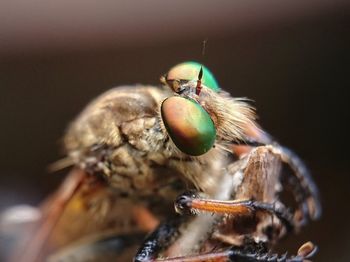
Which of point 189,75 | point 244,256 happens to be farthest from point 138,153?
point 244,256

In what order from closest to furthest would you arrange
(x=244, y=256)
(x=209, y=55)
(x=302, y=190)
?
1. (x=244, y=256)
2. (x=302, y=190)
3. (x=209, y=55)

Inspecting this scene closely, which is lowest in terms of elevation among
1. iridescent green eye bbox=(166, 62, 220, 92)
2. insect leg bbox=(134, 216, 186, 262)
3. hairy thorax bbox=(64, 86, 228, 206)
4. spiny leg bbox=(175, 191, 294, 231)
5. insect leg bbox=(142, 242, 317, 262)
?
insect leg bbox=(134, 216, 186, 262)

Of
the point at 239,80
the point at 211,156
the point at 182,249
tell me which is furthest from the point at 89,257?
the point at 239,80

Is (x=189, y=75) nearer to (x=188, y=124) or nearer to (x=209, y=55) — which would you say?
(x=188, y=124)

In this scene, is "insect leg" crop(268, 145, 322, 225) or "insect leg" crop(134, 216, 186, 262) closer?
"insect leg" crop(134, 216, 186, 262)

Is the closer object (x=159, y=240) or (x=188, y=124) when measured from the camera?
(x=188, y=124)

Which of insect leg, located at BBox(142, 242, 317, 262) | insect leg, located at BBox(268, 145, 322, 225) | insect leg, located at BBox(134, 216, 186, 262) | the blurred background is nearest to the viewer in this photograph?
insect leg, located at BBox(142, 242, 317, 262)

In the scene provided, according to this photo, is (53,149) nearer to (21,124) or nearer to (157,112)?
(21,124)

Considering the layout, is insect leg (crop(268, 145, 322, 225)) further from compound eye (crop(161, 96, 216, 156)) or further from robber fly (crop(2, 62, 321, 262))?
compound eye (crop(161, 96, 216, 156))

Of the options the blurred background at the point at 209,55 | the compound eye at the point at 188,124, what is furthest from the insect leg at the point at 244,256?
the blurred background at the point at 209,55

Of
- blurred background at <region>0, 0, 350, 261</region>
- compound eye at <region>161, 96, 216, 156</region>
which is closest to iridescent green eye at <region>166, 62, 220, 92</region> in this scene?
compound eye at <region>161, 96, 216, 156</region>
